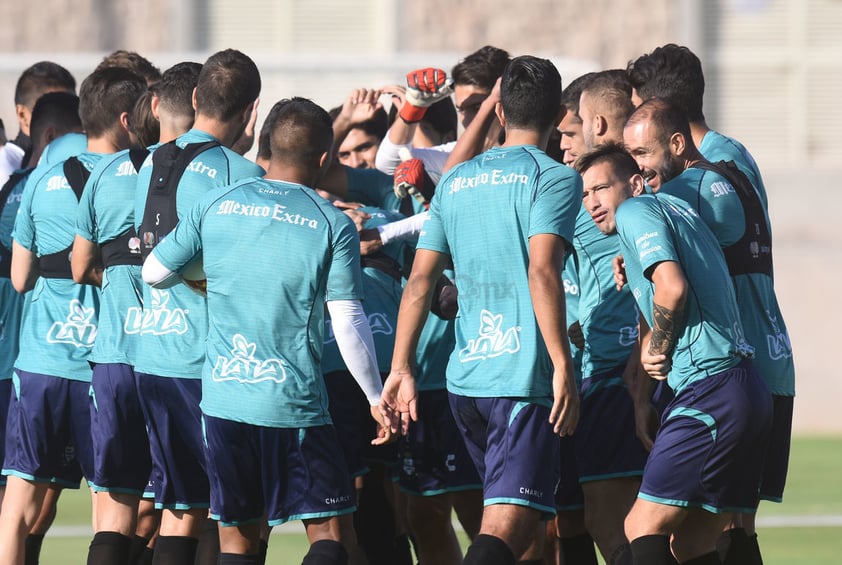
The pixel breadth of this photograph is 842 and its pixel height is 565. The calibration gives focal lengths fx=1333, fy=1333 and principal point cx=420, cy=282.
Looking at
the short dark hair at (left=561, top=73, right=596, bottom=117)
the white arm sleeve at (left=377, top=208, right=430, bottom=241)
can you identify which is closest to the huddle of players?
the short dark hair at (left=561, top=73, right=596, bottom=117)

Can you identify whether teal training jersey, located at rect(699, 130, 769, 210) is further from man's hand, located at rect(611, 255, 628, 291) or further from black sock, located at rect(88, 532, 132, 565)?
black sock, located at rect(88, 532, 132, 565)

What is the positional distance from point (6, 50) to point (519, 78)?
469 inches

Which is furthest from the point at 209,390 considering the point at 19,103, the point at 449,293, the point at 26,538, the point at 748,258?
the point at 19,103

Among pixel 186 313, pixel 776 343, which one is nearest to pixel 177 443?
pixel 186 313

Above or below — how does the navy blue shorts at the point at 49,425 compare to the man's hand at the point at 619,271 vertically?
below

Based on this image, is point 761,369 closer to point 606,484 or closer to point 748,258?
point 748,258

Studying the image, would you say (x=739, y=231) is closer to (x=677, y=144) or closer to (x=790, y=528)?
(x=677, y=144)

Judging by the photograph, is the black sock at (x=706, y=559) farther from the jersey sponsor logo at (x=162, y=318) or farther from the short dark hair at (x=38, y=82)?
the short dark hair at (x=38, y=82)

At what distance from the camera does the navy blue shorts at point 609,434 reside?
19.5 ft

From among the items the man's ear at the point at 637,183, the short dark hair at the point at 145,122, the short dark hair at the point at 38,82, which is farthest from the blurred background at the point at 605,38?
the man's ear at the point at 637,183

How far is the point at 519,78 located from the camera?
17.6 ft

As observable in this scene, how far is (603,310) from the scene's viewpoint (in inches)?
237

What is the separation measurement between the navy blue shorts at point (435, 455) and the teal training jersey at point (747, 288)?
4.81 feet

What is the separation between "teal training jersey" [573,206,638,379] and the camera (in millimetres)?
5969
